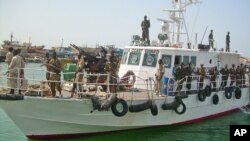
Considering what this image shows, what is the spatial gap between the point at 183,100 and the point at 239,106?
19.4 ft

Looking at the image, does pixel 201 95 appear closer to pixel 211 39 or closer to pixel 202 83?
pixel 202 83

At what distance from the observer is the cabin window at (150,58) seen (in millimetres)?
13391

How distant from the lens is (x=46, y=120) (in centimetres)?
1035

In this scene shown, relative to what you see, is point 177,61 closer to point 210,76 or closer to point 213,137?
point 210,76

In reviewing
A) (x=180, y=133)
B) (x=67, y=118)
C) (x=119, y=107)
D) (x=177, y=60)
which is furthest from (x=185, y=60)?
(x=67, y=118)

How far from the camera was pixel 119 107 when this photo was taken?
10.8m

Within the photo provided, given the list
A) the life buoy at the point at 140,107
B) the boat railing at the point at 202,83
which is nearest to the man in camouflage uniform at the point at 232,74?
the boat railing at the point at 202,83

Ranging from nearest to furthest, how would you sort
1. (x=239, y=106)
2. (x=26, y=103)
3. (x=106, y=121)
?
(x=26, y=103)
(x=106, y=121)
(x=239, y=106)

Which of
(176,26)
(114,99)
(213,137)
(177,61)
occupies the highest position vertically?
(176,26)

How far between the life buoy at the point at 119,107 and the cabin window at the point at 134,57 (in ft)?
10.8

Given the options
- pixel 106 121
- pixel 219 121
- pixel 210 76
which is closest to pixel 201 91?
pixel 210 76

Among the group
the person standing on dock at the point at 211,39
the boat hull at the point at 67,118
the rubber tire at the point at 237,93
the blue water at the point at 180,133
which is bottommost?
the blue water at the point at 180,133

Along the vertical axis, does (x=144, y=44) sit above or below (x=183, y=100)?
above

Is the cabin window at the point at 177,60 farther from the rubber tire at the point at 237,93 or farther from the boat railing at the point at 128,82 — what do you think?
the rubber tire at the point at 237,93
